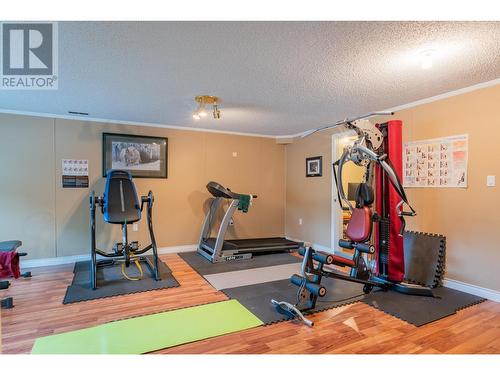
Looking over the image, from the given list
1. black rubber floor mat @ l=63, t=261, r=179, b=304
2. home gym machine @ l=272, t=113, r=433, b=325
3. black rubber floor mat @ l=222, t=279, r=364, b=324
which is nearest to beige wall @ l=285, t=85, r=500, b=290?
home gym machine @ l=272, t=113, r=433, b=325

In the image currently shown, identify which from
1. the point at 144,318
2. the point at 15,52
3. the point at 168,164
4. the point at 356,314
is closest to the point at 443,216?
the point at 356,314

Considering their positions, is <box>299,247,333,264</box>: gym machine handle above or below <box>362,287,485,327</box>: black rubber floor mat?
above

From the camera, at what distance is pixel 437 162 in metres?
3.23

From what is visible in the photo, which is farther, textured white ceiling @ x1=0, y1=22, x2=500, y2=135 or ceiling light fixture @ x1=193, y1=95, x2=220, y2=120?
ceiling light fixture @ x1=193, y1=95, x2=220, y2=120

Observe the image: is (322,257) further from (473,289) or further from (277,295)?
(473,289)

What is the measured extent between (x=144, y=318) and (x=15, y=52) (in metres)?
2.43

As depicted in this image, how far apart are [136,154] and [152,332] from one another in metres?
3.19

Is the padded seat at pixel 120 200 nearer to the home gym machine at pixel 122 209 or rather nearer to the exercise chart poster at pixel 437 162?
the home gym machine at pixel 122 209

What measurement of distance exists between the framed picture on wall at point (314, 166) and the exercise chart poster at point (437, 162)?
5.19 ft

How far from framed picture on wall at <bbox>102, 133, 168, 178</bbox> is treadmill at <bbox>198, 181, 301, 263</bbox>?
0.98m

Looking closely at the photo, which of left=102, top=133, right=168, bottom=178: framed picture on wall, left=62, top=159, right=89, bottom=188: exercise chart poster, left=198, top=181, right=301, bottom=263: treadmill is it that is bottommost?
left=198, top=181, right=301, bottom=263: treadmill

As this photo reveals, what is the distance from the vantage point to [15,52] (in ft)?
7.04

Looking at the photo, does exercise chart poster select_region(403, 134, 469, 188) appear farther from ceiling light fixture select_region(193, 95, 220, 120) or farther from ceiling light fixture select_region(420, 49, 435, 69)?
ceiling light fixture select_region(193, 95, 220, 120)

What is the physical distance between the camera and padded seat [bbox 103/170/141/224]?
3.47 meters
